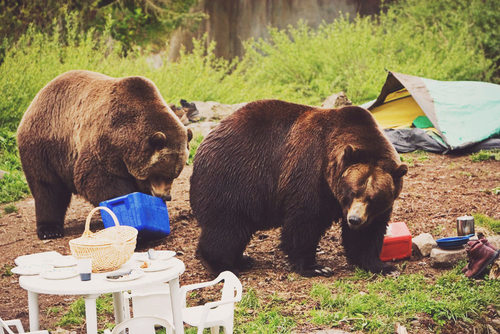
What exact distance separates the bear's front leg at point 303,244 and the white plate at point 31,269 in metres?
2.28

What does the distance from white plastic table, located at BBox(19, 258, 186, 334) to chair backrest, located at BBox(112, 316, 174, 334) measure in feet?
0.49

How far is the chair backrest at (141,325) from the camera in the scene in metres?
3.68

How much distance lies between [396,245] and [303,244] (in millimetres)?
940

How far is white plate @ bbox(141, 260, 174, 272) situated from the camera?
12.1ft

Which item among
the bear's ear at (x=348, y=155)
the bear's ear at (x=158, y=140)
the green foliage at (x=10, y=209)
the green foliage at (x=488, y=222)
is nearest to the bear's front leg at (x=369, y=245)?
the bear's ear at (x=348, y=155)

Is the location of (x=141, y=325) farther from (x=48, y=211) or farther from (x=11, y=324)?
(x=48, y=211)

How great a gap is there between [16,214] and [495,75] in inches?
521

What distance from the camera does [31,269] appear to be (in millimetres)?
3756

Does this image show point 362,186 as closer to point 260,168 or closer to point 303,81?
point 260,168

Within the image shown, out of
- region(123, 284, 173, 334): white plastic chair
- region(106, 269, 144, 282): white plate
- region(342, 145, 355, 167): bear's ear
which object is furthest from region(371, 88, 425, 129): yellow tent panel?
region(106, 269, 144, 282): white plate

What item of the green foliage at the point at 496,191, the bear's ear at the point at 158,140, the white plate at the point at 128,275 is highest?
the bear's ear at the point at 158,140

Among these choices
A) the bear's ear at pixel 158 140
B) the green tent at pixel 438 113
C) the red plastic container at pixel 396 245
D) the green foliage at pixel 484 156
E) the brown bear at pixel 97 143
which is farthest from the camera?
the green tent at pixel 438 113

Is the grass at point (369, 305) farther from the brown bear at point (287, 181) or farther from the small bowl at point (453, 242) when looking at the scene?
the brown bear at point (287, 181)

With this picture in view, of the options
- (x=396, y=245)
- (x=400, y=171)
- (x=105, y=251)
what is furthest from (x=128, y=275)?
(x=396, y=245)
